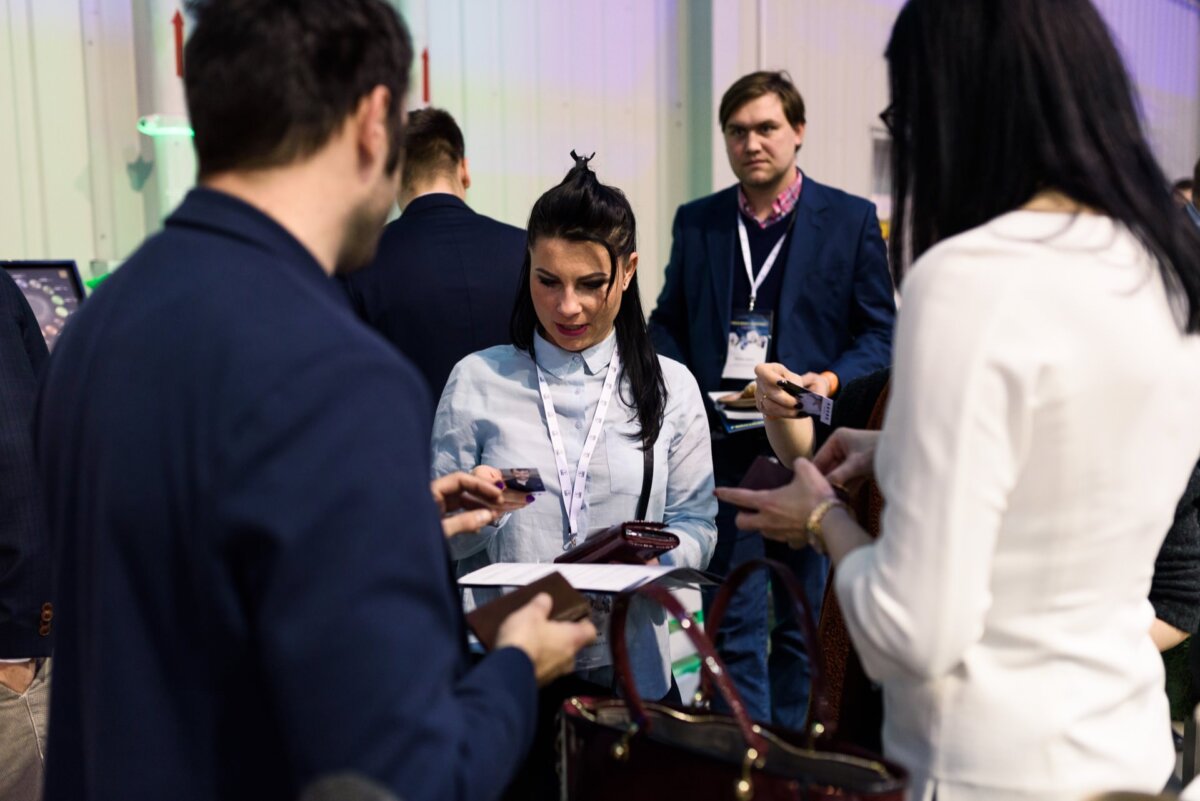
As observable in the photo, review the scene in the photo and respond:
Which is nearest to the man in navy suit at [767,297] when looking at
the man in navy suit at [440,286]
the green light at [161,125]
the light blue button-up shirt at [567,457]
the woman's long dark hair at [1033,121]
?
the man in navy suit at [440,286]

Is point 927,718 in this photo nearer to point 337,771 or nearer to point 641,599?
point 337,771

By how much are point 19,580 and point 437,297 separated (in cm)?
111

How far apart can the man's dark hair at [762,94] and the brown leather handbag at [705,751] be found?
286 centimetres

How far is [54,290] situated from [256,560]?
98.3 inches

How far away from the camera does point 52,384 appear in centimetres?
111

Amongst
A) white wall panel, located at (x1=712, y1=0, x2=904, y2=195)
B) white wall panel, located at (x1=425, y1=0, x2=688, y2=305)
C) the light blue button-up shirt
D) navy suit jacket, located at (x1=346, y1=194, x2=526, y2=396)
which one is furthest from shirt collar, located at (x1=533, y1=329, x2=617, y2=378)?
white wall panel, located at (x1=712, y1=0, x2=904, y2=195)

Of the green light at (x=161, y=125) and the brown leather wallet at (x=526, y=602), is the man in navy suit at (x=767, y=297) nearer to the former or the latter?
the green light at (x=161, y=125)

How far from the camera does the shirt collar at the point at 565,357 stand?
226 cm

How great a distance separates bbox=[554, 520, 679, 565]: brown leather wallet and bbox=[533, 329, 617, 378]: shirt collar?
1.57ft

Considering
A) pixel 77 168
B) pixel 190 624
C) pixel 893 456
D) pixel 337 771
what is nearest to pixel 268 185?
pixel 190 624

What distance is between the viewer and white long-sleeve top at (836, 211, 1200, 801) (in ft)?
3.46

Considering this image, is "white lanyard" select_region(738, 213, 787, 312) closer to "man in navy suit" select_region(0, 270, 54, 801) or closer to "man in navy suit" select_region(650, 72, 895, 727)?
"man in navy suit" select_region(650, 72, 895, 727)

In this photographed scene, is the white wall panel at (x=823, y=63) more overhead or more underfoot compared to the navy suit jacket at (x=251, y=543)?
more overhead

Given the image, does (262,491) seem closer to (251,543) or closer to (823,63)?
(251,543)
